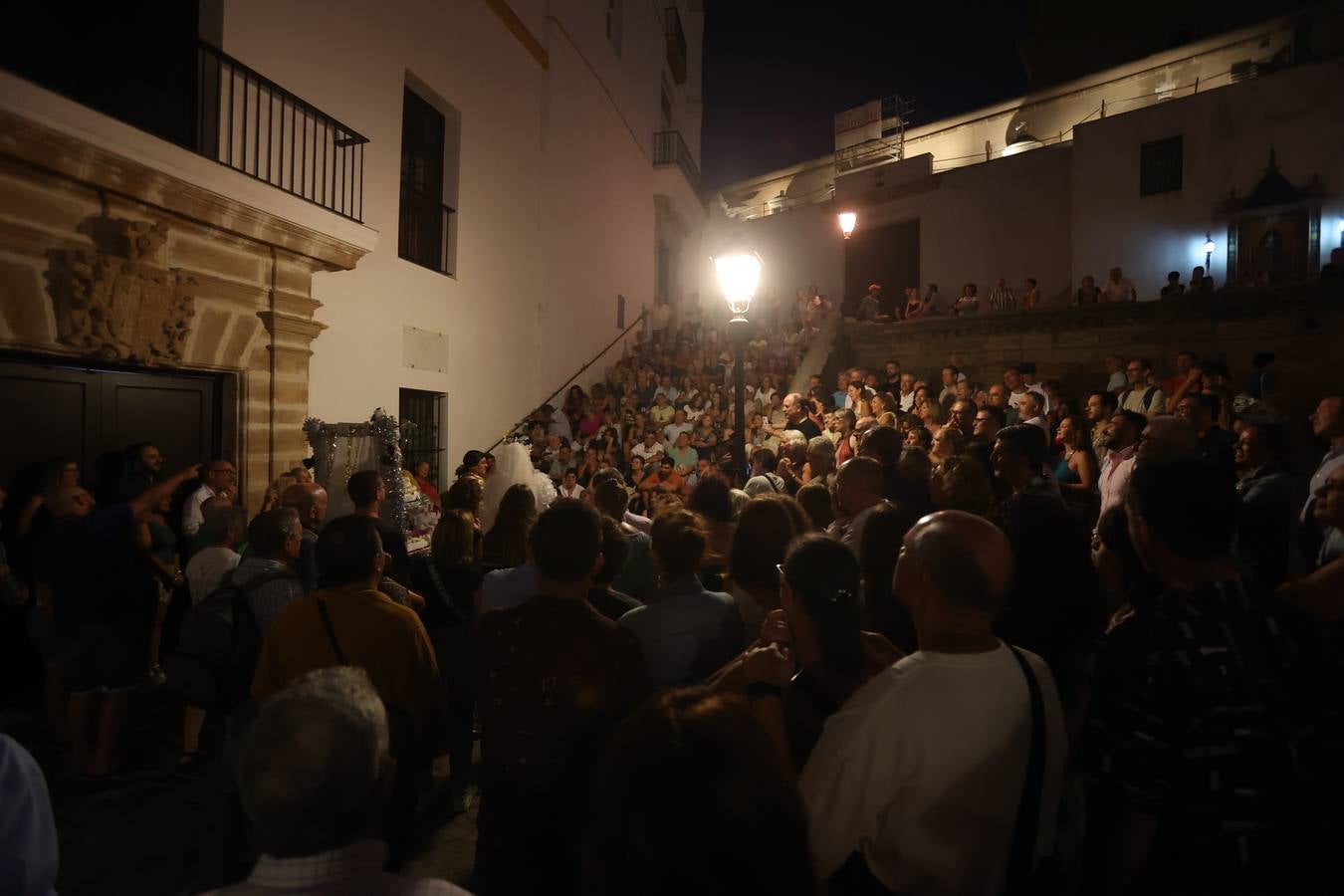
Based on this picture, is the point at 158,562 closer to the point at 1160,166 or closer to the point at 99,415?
the point at 99,415

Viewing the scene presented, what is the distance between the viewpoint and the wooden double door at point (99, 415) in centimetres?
542

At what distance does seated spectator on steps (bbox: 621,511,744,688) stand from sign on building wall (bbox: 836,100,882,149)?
2497 centimetres

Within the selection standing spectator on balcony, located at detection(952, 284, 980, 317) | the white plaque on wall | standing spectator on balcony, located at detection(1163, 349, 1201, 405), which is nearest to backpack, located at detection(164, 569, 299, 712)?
the white plaque on wall

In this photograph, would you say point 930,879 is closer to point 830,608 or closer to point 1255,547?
point 830,608

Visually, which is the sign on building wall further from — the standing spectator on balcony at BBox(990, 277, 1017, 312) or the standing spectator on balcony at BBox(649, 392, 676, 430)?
the standing spectator on balcony at BBox(649, 392, 676, 430)

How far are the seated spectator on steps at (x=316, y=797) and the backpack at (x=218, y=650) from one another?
234 centimetres

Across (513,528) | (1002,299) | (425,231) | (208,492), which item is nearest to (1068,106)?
(1002,299)

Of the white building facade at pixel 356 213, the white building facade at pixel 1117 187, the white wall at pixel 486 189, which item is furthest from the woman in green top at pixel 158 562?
the white building facade at pixel 1117 187

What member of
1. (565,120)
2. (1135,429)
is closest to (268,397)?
(1135,429)

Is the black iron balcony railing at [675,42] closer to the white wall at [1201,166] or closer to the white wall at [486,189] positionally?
the white wall at [486,189]

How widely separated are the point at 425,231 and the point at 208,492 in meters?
6.02

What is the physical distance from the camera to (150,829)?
3.70m

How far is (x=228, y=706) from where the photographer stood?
3.33 metres

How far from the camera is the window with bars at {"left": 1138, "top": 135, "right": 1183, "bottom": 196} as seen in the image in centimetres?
1559
